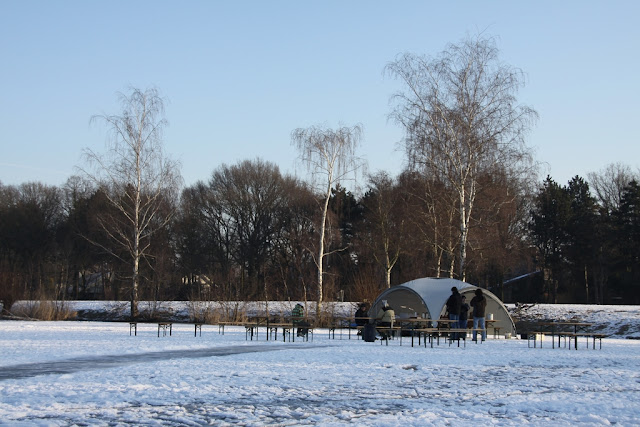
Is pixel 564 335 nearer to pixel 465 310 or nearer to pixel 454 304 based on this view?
pixel 465 310

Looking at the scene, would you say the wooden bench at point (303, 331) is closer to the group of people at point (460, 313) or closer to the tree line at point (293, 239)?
the group of people at point (460, 313)

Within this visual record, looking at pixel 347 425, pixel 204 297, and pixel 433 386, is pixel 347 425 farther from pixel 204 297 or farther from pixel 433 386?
pixel 204 297

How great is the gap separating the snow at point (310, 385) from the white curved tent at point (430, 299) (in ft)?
21.3

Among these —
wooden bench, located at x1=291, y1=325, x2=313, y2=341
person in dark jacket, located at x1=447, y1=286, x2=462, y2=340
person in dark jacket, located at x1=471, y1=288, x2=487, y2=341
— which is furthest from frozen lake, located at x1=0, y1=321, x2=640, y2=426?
→ person in dark jacket, located at x1=447, y1=286, x2=462, y2=340

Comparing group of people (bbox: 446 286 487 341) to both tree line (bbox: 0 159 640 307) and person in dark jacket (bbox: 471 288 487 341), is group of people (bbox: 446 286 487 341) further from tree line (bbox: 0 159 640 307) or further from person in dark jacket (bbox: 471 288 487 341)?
tree line (bbox: 0 159 640 307)

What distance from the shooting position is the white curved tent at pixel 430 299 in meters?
28.1

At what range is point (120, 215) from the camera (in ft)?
193

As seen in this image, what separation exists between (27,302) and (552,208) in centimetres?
4027

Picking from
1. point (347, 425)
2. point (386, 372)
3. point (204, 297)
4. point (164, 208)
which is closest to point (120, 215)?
point (164, 208)

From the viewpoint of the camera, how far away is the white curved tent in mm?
28109

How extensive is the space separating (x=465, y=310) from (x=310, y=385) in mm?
13830

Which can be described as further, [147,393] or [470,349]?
[470,349]

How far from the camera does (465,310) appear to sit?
25703mm

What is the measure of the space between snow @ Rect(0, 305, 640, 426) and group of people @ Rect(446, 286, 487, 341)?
3844 millimetres
